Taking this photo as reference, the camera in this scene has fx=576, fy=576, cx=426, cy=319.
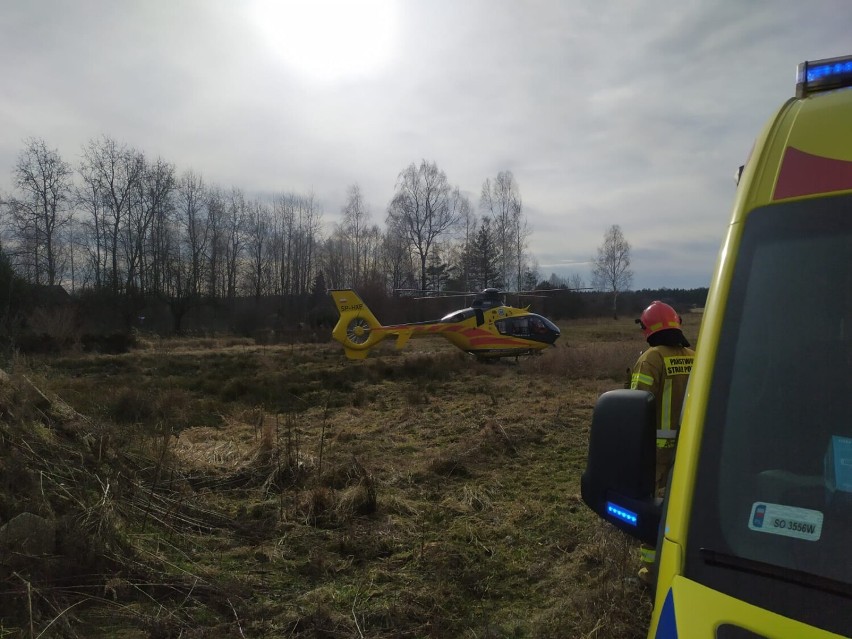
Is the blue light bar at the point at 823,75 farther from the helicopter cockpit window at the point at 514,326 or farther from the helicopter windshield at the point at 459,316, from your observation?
the helicopter cockpit window at the point at 514,326

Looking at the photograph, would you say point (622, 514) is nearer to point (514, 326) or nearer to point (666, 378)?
point (666, 378)

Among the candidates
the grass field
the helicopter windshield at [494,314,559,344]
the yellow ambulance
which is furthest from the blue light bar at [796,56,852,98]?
the helicopter windshield at [494,314,559,344]

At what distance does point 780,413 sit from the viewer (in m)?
1.52

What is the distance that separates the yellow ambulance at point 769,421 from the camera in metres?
1.36

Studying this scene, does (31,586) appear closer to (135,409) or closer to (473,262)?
(135,409)

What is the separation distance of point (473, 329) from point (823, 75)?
63.6 ft

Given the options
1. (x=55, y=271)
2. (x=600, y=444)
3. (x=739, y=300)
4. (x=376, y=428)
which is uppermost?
(x=55, y=271)

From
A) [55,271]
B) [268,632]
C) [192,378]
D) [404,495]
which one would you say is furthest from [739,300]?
[55,271]

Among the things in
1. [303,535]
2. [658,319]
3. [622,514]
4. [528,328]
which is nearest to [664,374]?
[658,319]

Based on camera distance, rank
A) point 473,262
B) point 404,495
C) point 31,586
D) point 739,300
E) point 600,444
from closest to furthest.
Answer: point 739,300 → point 600,444 → point 31,586 → point 404,495 → point 473,262

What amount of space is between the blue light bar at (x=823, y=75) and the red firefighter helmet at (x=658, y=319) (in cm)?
242

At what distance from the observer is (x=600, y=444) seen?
1818 millimetres

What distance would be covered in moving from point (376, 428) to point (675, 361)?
724 centimetres

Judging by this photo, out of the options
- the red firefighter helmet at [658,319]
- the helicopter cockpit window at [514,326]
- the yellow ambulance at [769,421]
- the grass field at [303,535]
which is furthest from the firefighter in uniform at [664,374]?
the helicopter cockpit window at [514,326]
